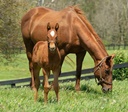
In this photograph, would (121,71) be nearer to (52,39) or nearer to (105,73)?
(105,73)

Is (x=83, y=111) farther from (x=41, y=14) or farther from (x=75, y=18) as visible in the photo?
(x=41, y=14)

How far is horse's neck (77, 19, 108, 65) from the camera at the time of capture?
314 inches

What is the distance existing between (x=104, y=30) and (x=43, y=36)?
59220mm

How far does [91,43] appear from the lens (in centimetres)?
804

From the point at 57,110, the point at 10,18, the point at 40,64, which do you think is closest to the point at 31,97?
the point at 40,64

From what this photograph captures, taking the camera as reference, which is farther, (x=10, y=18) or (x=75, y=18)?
(x=10, y=18)

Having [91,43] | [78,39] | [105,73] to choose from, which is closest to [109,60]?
[105,73]

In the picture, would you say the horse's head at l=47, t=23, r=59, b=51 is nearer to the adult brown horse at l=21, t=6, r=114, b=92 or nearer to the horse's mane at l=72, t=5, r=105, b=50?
the adult brown horse at l=21, t=6, r=114, b=92

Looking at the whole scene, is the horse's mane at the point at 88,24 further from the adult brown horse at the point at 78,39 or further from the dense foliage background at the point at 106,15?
the dense foliage background at the point at 106,15

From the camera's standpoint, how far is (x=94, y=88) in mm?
8977

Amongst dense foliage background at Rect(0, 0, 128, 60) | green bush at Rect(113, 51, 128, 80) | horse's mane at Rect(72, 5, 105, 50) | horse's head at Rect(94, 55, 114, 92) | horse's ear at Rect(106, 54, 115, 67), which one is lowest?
dense foliage background at Rect(0, 0, 128, 60)

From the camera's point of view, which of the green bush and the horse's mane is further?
the green bush

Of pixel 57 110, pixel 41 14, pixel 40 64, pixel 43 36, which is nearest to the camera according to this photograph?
pixel 57 110

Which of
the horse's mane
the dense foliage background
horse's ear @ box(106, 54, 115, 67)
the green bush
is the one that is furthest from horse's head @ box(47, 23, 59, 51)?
the dense foliage background
